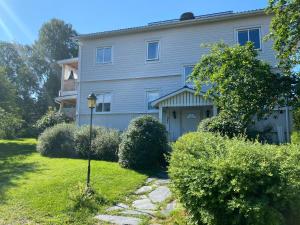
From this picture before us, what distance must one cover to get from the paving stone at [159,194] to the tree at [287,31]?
205 inches

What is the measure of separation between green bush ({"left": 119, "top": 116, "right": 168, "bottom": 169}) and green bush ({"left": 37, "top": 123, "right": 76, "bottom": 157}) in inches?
156

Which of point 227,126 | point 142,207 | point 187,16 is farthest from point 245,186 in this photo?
point 187,16

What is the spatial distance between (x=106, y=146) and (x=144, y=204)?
250 inches

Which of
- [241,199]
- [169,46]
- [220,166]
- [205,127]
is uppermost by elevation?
[169,46]

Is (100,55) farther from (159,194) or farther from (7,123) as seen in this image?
(159,194)

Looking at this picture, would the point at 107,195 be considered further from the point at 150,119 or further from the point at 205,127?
the point at 205,127

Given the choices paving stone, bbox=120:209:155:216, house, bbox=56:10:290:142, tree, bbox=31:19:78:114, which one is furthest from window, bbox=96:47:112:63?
tree, bbox=31:19:78:114

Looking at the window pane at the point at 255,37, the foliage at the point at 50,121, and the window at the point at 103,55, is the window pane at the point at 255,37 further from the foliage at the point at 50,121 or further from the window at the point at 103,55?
the foliage at the point at 50,121

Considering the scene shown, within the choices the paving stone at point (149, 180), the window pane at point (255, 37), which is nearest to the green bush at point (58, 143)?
the paving stone at point (149, 180)

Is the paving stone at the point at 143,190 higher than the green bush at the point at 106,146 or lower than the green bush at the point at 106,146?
lower

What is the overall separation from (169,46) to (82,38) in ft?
21.1

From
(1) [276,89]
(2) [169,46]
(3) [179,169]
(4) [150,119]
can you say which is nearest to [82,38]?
(2) [169,46]

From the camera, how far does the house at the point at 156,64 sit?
18.6 m

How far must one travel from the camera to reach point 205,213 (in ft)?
17.0
